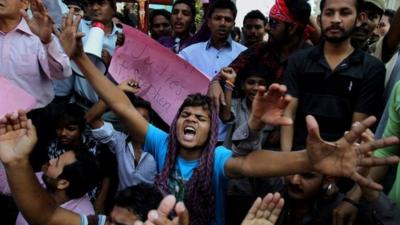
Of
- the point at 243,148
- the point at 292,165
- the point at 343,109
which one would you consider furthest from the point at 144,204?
the point at 343,109

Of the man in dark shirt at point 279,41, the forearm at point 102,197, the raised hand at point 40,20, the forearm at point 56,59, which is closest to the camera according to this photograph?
the raised hand at point 40,20

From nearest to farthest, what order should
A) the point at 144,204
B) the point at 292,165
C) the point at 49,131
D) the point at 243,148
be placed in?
1. the point at 292,165
2. the point at 243,148
3. the point at 144,204
4. the point at 49,131

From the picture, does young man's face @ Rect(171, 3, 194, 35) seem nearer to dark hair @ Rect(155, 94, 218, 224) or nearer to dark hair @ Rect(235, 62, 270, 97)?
dark hair @ Rect(235, 62, 270, 97)

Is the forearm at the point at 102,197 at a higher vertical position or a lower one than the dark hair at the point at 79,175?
lower

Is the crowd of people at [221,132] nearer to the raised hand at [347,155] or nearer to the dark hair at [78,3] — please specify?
the raised hand at [347,155]

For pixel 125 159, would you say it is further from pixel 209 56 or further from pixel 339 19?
pixel 339 19

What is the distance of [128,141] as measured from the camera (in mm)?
3971

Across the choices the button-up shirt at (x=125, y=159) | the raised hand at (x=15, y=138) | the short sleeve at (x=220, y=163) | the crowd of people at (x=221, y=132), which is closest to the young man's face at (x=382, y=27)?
the crowd of people at (x=221, y=132)

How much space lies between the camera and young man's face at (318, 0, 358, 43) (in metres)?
3.12

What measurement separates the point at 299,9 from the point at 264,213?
6.50 feet

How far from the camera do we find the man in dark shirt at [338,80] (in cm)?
312

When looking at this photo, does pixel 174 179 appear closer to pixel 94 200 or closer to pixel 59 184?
pixel 59 184

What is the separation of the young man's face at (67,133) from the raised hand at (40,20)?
0.88 m

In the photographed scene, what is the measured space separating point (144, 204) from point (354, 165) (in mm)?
1062
